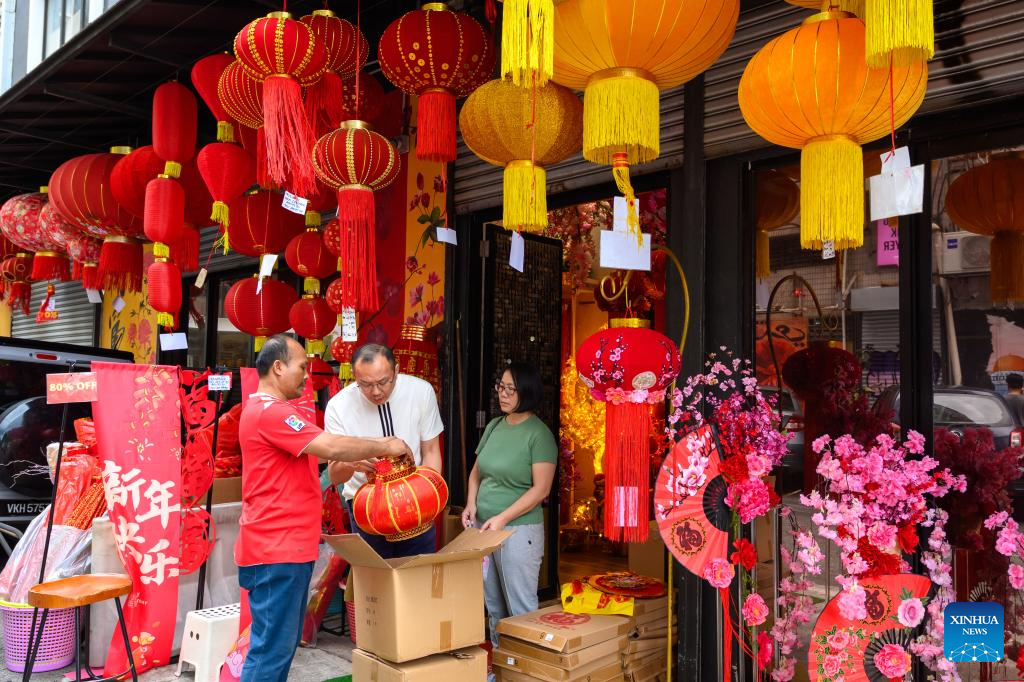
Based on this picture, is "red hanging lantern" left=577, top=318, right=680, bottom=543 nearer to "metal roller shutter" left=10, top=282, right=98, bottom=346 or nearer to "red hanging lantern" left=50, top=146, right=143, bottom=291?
"red hanging lantern" left=50, top=146, right=143, bottom=291

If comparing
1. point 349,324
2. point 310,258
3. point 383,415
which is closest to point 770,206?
point 383,415

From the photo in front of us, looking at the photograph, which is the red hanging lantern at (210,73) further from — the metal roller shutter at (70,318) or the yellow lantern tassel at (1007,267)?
the metal roller shutter at (70,318)

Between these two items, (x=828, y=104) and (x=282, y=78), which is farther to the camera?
(x=282, y=78)

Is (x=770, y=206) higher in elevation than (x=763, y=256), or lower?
higher

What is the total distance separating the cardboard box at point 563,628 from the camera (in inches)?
120

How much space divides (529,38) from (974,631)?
2.33m

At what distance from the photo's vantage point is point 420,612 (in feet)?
9.27

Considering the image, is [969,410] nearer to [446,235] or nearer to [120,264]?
[446,235]

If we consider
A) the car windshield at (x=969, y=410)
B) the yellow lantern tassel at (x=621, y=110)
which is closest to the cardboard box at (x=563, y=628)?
the car windshield at (x=969, y=410)

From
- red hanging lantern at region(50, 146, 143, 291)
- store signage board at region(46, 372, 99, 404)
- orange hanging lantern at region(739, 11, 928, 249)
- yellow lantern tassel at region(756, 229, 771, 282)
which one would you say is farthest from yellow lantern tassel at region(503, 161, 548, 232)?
red hanging lantern at region(50, 146, 143, 291)

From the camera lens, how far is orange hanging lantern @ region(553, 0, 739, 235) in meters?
2.18

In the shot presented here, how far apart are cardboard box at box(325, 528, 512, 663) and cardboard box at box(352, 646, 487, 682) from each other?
0.13 feet

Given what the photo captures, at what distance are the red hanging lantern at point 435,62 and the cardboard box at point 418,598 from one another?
1678mm

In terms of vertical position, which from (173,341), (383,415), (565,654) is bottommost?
(565,654)
